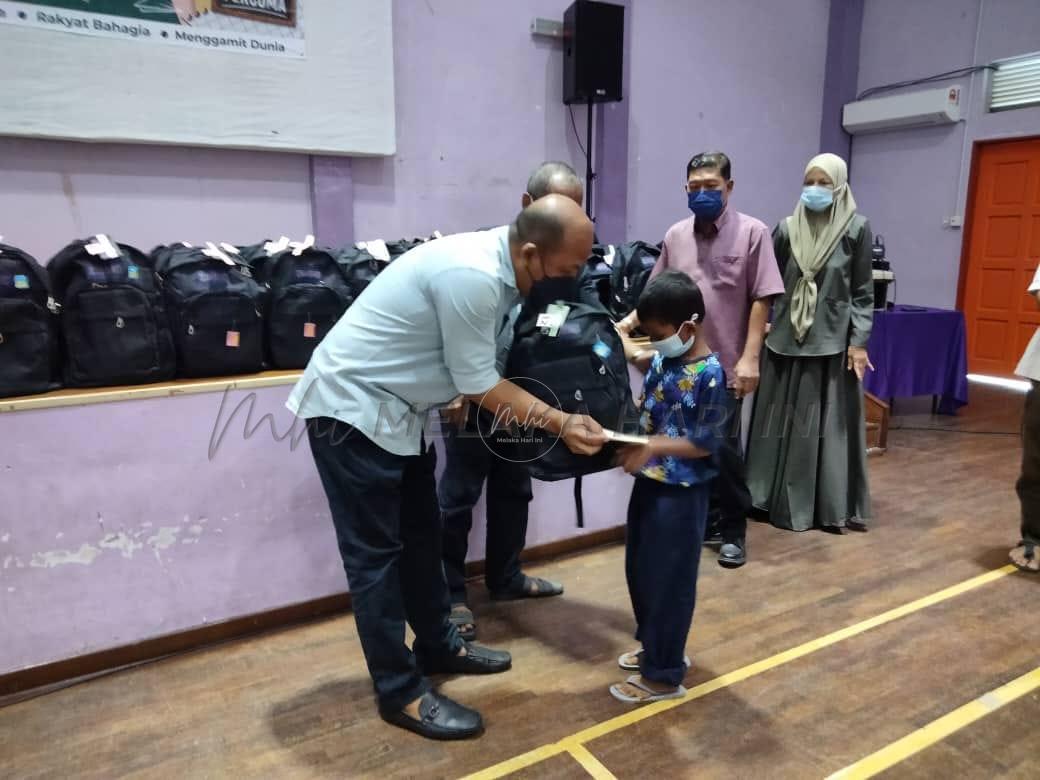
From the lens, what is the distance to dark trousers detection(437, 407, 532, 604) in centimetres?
222

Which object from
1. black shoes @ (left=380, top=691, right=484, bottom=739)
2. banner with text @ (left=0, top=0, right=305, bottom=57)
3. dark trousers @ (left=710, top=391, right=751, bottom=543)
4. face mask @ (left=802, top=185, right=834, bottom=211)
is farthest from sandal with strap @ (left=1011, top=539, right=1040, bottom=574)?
banner with text @ (left=0, top=0, right=305, bottom=57)

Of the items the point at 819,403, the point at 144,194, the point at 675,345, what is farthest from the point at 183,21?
the point at 819,403

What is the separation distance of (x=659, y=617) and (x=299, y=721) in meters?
0.96

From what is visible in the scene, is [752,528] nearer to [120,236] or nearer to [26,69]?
[120,236]

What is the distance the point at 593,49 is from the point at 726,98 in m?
1.68

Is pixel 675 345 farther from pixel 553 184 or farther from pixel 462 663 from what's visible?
pixel 462 663

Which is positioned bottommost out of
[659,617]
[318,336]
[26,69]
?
[659,617]

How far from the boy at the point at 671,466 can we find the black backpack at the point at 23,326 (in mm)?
1565

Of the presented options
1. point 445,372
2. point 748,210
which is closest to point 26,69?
point 445,372

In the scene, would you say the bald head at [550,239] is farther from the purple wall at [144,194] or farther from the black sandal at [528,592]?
the purple wall at [144,194]

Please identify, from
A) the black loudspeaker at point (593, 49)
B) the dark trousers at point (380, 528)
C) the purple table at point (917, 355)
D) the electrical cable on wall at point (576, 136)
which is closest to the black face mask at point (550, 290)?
the dark trousers at point (380, 528)

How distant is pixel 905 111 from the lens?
20.4ft

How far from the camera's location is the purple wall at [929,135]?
582 centimetres

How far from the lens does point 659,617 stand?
1.80 meters
